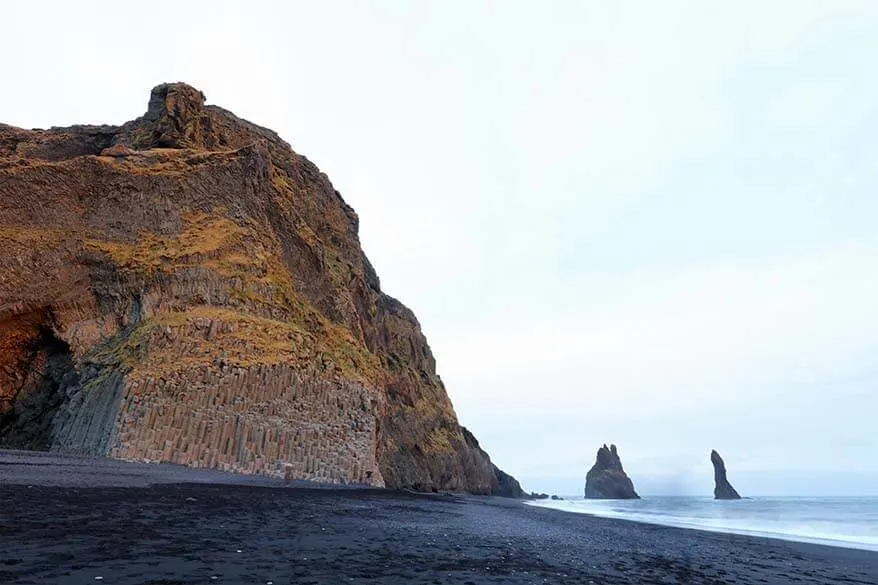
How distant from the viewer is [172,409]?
34406mm

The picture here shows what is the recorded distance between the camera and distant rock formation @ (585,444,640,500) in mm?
179250

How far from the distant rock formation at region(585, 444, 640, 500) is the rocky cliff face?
14778cm

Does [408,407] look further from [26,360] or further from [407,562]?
[407,562]

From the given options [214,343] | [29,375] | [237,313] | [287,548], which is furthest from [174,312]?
[287,548]

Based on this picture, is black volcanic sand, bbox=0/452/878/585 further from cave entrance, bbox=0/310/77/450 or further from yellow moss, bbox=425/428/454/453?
yellow moss, bbox=425/428/454/453

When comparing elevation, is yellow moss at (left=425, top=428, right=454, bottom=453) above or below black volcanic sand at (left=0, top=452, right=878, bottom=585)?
above

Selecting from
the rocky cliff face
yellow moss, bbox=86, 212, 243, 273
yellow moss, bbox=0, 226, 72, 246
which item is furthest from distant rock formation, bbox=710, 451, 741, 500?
yellow moss, bbox=0, 226, 72, 246

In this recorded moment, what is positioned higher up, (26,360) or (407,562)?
(26,360)

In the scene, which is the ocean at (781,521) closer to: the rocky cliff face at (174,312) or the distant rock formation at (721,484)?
the rocky cliff face at (174,312)

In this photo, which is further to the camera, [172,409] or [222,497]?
[172,409]

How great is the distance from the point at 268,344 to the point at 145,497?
26.9 metres

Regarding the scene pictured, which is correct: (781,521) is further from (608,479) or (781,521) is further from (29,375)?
(608,479)

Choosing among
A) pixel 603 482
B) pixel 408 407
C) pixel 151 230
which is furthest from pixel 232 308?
pixel 603 482

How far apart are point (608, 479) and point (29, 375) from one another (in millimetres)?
171089
